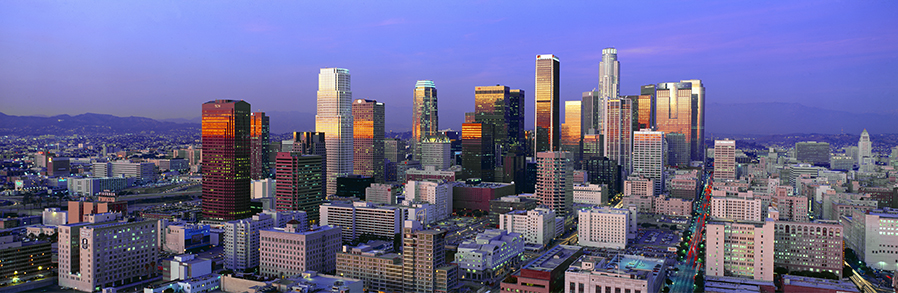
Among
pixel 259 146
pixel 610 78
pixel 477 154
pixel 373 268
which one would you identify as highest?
pixel 610 78

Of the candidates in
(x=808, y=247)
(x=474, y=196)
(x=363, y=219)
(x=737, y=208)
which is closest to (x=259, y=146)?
(x=474, y=196)

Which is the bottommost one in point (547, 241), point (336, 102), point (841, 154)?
point (547, 241)

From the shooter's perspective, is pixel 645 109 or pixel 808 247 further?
pixel 645 109

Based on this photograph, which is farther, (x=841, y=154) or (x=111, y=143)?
(x=111, y=143)

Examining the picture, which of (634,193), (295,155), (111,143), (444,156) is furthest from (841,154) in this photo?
(111,143)

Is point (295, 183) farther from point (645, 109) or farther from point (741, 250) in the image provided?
point (645, 109)

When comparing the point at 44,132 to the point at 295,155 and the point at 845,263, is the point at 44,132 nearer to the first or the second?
the point at 295,155
